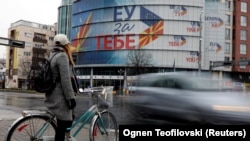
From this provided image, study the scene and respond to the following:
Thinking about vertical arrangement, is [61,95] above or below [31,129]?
above

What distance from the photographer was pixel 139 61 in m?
65.0

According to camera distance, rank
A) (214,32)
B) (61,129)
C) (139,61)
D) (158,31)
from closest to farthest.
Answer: (61,129) → (139,61) → (158,31) → (214,32)

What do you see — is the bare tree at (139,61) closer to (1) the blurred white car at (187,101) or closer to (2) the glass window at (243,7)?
(2) the glass window at (243,7)

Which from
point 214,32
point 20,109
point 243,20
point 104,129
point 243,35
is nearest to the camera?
point 104,129

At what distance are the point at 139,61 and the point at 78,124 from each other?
195ft

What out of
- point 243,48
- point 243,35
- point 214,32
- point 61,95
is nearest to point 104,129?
point 61,95

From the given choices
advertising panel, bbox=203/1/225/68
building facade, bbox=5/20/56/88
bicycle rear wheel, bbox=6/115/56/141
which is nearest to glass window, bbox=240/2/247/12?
advertising panel, bbox=203/1/225/68

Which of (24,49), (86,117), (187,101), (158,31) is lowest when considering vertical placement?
(86,117)

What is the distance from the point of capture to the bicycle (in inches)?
193

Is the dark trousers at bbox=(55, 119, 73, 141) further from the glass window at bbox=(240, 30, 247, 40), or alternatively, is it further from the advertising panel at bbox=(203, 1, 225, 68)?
the glass window at bbox=(240, 30, 247, 40)

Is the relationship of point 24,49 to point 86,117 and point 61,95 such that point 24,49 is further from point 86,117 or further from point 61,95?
point 61,95

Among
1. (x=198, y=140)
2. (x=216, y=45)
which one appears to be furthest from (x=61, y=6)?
(x=198, y=140)

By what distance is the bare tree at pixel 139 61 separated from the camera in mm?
64312

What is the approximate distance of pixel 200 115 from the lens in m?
7.27
